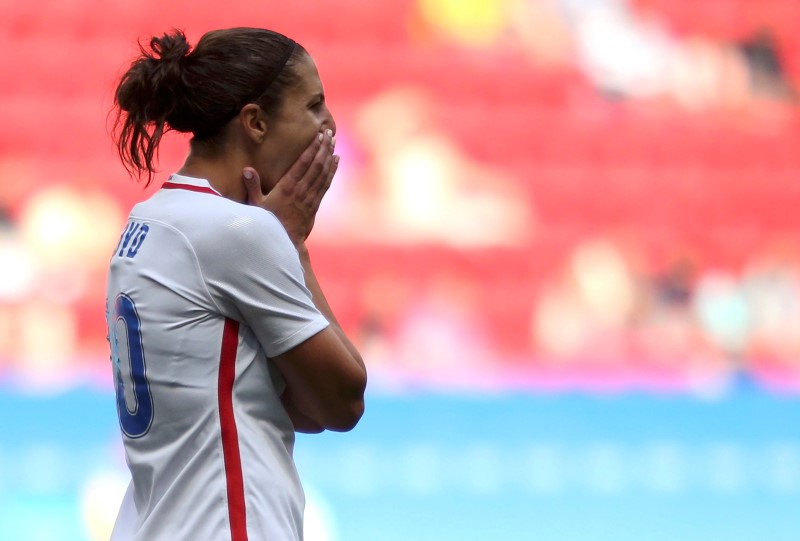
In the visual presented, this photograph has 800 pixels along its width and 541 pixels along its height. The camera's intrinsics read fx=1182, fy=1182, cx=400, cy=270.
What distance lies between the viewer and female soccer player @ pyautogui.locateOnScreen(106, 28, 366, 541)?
4.09ft

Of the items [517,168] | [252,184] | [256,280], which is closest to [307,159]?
[252,184]

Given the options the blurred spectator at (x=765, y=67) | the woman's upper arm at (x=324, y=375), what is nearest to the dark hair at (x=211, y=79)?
the woman's upper arm at (x=324, y=375)

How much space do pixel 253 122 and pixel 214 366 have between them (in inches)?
10.9

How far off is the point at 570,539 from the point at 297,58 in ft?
8.69

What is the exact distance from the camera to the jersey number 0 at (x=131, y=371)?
1.28m

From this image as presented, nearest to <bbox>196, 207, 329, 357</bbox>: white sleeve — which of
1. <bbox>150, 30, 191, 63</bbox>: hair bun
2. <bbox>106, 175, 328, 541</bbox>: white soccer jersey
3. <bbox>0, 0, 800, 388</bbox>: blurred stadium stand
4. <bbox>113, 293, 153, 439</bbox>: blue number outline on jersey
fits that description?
<bbox>106, 175, 328, 541</bbox>: white soccer jersey

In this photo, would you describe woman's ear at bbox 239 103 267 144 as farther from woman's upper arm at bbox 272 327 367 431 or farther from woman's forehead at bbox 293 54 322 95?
woman's upper arm at bbox 272 327 367 431

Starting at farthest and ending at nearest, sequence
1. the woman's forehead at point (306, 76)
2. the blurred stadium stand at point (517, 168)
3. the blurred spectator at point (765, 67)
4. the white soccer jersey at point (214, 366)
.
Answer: the blurred spectator at point (765, 67) → the blurred stadium stand at point (517, 168) → the woman's forehead at point (306, 76) → the white soccer jersey at point (214, 366)

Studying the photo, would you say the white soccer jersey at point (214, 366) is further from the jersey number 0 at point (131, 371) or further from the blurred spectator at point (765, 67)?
the blurred spectator at point (765, 67)

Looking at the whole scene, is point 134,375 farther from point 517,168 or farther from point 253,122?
point 517,168

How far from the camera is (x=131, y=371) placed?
4.25 feet

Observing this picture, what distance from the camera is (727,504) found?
4.17 m

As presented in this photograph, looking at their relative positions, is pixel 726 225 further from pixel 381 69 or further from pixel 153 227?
pixel 153 227

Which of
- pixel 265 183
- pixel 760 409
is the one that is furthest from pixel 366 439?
pixel 265 183
